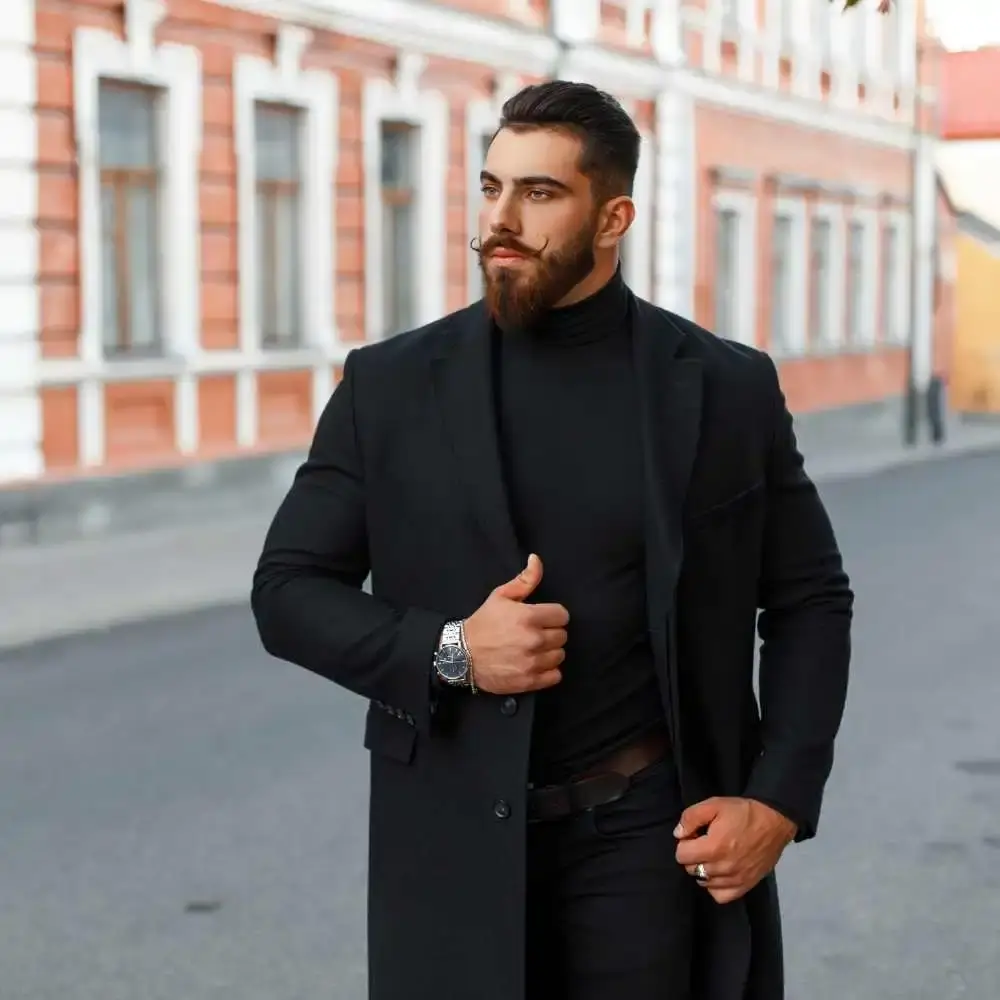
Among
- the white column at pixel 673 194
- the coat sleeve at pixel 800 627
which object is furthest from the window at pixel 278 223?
the coat sleeve at pixel 800 627

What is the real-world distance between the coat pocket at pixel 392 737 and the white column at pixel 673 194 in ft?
74.5

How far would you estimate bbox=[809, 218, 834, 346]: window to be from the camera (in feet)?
103

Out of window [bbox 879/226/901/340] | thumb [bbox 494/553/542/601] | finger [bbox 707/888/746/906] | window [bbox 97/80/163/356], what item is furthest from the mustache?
window [bbox 879/226/901/340]

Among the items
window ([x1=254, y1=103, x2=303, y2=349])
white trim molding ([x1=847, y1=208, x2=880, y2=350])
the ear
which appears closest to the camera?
the ear

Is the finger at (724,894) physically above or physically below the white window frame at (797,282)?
below

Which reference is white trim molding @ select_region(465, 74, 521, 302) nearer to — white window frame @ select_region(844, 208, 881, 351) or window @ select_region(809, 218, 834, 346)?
window @ select_region(809, 218, 834, 346)

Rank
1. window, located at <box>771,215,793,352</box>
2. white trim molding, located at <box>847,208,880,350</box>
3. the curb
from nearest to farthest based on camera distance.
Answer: the curb, window, located at <box>771,215,793,352</box>, white trim molding, located at <box>847,208,880,350</box>

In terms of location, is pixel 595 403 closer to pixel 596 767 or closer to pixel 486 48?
pixel 596 767

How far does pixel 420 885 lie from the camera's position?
3027 millimetres

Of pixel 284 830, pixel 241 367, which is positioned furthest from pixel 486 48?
pixel 284 830

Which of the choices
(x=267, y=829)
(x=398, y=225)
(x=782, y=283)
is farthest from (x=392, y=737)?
(x=782, y=283)

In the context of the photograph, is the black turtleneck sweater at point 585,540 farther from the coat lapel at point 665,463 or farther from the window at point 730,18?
the window at point 730,18

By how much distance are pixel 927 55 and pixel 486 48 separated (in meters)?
16.3

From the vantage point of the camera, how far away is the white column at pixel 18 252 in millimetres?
15445
